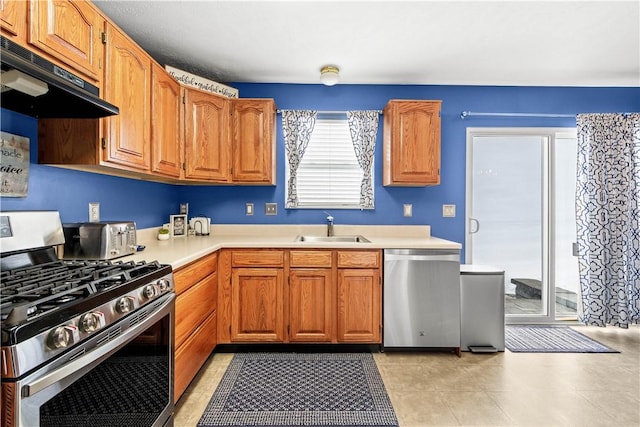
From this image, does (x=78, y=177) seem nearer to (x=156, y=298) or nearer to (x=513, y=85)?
(x=156, y=298)

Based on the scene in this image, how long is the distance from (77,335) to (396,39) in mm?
2559

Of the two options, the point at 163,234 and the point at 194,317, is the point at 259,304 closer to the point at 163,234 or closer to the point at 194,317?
the point at 194,317

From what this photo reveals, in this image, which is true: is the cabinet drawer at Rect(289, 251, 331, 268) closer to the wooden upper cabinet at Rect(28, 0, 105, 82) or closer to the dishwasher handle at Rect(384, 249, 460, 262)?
the dishwasher handle at Rect(384, 249, 460, 262)

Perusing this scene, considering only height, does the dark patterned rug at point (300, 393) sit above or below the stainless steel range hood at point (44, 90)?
below

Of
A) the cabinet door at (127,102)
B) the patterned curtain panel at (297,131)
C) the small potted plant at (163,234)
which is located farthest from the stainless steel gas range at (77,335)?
the patterned curtain panel at (297,131)

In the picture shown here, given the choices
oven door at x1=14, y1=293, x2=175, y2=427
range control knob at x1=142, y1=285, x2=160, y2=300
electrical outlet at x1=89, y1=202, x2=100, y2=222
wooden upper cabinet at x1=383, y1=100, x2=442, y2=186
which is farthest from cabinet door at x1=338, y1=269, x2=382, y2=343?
electrical outlet at x1=89, y1=202, x2=100, y2=222

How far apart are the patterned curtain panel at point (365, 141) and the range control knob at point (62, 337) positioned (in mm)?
2530

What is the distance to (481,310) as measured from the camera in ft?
8.66

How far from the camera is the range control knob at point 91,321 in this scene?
1.02 meters

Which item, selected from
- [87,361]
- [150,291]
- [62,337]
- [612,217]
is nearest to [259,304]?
[150,291]

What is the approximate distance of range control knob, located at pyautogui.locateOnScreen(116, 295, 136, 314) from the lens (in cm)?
120

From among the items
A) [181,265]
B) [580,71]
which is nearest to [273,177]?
[181,265]

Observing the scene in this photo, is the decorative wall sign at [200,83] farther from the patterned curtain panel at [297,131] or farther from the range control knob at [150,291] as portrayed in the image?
the range control knob at [150,291]

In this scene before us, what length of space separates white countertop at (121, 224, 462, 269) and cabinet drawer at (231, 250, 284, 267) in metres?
0.06
